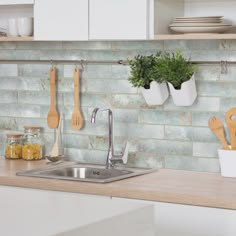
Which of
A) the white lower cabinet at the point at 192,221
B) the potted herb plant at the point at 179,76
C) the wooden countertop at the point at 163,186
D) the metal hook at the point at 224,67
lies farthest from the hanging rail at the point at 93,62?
the white lower cabinet at the point at 192,221

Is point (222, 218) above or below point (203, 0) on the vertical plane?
below

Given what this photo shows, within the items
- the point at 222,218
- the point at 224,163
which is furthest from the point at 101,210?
the point at 224,163

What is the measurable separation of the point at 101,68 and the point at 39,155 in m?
0.69

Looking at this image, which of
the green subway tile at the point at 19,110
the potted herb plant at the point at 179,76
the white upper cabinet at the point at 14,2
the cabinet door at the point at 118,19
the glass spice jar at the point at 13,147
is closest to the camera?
the cabinet door at the point at 118,19

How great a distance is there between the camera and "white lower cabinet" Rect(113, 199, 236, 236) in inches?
119

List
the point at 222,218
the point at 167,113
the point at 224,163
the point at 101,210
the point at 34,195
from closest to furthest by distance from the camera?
the point at 101,210 < the point at 34,195 < the point at 222,218 < the point at 224,163 < the point at 167,113

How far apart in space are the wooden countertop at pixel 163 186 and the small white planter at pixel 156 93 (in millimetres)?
404

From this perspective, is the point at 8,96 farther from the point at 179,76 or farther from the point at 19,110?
the point at 179,76

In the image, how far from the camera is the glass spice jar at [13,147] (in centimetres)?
423

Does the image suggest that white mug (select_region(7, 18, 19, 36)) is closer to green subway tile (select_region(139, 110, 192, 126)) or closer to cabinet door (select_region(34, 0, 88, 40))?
cabinet door (select_region(34, 0, 88, 40))

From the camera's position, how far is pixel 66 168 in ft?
12.8

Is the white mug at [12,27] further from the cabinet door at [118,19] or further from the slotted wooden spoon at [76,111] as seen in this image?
the cabinet door at [118,19]

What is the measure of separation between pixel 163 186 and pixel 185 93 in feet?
1.99

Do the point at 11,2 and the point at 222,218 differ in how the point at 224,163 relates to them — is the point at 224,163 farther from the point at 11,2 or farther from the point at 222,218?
the point at 11,2
